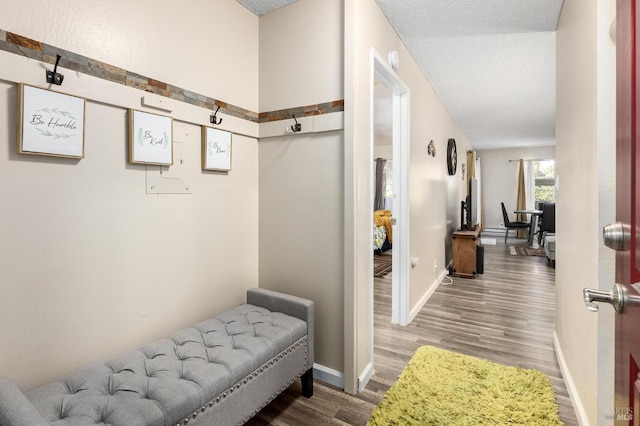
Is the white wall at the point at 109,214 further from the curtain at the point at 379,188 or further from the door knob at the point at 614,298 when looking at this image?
the curtain at the point at 379,188

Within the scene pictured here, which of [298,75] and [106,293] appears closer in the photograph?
[106,293]

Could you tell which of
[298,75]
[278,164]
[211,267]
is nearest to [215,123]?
[278,164]

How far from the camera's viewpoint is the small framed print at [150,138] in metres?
1.47

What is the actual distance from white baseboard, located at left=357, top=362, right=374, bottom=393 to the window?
889 cm

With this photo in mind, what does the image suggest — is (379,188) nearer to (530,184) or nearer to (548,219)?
(548,219)

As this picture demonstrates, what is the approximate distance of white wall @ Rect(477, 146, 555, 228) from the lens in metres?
8.95

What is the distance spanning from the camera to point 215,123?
1.87 m

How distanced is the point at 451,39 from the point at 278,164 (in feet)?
6.20

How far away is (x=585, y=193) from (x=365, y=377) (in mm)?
1553

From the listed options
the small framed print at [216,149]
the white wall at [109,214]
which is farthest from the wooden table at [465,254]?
the small framed print at [216,149]

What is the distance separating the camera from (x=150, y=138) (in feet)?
5.04

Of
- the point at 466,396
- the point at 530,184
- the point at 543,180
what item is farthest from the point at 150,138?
the point at 543,180

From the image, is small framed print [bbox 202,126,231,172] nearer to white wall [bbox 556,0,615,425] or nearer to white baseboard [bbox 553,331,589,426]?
white wall [bbox 556,0,615,425]

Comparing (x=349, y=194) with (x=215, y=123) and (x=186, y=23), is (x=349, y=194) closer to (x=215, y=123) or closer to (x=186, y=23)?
(x=215, y=123)
